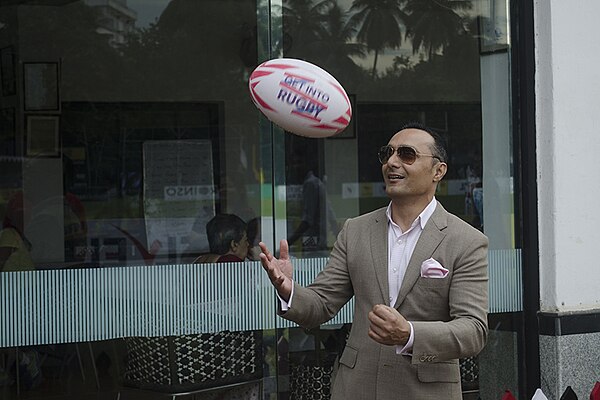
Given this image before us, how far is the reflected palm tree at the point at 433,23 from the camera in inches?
265

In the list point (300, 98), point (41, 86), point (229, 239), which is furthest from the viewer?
point (41, 86)

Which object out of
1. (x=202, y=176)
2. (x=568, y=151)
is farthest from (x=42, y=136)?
(x=568, y=151)

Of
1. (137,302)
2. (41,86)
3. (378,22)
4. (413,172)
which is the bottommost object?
(137,302)

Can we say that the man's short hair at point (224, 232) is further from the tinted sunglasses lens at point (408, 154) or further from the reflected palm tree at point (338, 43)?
the tinted sunglasses lens at point (408, 154)

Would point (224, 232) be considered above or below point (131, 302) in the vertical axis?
above

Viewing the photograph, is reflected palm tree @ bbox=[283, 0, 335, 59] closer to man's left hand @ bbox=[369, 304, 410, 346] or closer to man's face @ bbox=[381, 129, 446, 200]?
man's face @ bbox=[381, 129, 446, 200]

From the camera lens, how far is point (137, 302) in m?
5.45

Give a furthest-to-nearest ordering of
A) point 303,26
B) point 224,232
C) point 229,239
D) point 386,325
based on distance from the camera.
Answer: point 303,26 → point 224,232 → point 229,239 → point 386,325

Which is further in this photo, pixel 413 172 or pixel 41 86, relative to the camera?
pixel 41 86

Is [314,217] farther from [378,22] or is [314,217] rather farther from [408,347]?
[408,347]

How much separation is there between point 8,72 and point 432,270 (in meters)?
4.87

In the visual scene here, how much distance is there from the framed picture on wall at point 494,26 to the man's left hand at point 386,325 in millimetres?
3459

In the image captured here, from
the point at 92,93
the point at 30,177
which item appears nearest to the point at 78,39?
the point at 92,93

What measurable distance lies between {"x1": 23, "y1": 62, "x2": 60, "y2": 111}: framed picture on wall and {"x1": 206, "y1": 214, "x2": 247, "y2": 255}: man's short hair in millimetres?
2213
